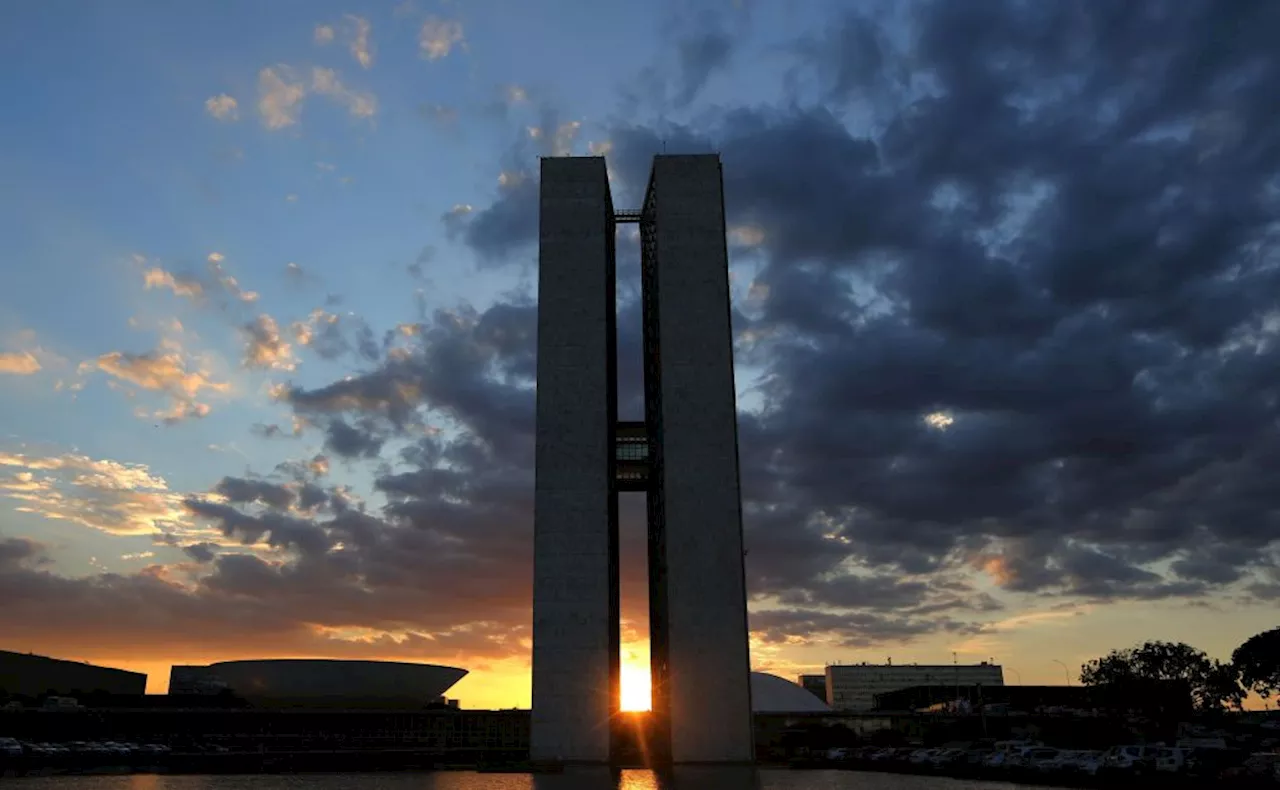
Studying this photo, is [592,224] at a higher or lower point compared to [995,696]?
higher

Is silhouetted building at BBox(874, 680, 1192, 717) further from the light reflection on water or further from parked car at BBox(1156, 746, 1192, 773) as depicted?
parked car at BBox(1156, 746, 1192, 773)

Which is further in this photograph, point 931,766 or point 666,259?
point 666,259

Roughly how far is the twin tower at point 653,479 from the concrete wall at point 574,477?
106 mm

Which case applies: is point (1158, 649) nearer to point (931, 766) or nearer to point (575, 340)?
point (931, 766)

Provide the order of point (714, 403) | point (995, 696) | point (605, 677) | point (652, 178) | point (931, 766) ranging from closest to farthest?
point (931, 766)
point (605, 677)
point (714, 403)
point (652, 178)
point (995, 696)

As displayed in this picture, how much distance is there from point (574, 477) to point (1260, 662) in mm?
69546

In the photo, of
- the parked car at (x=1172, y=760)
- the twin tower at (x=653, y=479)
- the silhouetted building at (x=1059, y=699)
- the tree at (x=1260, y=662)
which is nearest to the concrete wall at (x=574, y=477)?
the twin tower at (x=653, y=479)

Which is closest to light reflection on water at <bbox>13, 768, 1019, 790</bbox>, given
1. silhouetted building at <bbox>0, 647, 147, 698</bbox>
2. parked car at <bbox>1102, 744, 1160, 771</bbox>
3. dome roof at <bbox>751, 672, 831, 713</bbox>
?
parked car at <bbox>1102, 744, 1160, 771</bbox>

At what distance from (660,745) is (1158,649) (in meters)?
56.9

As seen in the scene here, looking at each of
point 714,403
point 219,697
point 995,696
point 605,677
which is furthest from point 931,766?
point 995,696

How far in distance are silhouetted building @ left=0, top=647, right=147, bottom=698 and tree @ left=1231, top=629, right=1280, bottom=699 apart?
130108mm

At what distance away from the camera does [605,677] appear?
7338 cm

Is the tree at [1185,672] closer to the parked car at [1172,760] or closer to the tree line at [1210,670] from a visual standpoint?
the tree line at [1210,670]

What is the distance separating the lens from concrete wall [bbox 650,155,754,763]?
242ft
